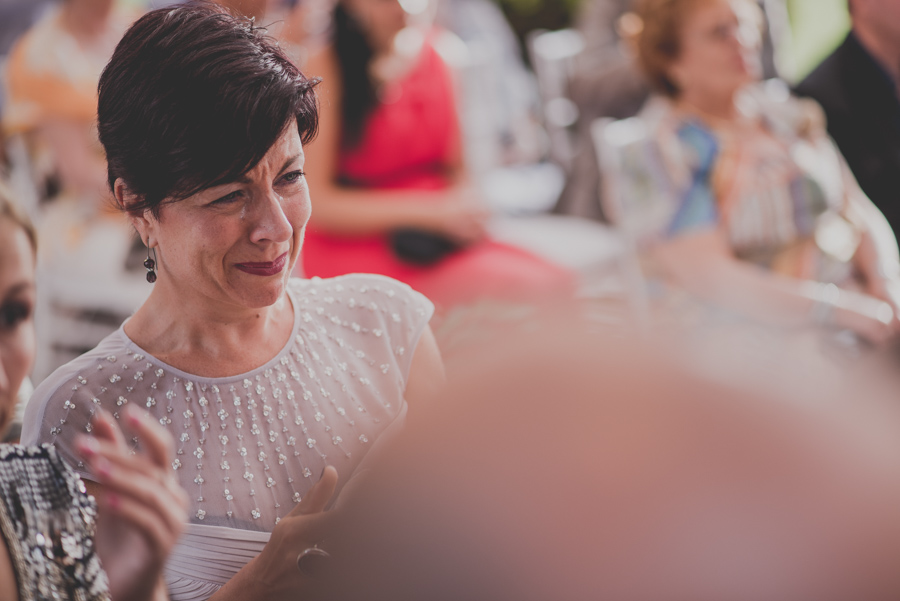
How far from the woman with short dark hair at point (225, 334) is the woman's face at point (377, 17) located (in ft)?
4.56

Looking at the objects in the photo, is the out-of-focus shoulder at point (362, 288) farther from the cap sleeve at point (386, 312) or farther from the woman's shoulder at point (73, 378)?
the woman's shoulder at point (73, 378)

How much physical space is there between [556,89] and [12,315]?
3028 mm

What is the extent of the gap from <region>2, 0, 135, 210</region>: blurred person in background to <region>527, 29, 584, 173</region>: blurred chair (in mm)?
1955

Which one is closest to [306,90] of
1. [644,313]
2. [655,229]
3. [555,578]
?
[555,578]

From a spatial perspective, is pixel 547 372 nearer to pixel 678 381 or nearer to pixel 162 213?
pixel 678 381

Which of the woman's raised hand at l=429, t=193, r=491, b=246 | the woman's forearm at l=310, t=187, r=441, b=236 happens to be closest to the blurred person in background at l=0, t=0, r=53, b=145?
the woman's forearm at l=310, t=187, r=441, b=236

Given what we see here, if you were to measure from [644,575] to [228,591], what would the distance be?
611mm

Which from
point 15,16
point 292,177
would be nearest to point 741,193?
point 292,177

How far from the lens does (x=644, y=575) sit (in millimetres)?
596

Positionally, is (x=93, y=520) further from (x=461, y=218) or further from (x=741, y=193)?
(x=741, y=193)

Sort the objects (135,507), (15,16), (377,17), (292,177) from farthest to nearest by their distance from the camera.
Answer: (15,16), (377,17), (292,177), (135,507)

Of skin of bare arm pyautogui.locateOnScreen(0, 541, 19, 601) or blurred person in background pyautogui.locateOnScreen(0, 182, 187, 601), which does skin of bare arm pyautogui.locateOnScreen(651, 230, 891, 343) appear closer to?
blurred person in background pyautogui.locateOnScreen(0, 182, 187, 601)

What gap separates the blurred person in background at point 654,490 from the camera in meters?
0.59

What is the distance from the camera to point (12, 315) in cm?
129
